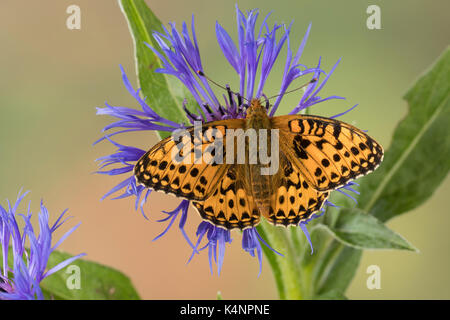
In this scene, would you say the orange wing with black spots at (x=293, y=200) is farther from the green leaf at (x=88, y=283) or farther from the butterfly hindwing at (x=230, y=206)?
the green leaf at (x=88, y=283)

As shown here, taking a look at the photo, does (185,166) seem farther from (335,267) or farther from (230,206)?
(335,267)

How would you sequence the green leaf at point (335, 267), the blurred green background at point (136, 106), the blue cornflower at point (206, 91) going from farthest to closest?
1. the blurred green background at point (136, 106)
2. the green leaf at point (335, 267)
3. the blue cornflower at point (206, 91)

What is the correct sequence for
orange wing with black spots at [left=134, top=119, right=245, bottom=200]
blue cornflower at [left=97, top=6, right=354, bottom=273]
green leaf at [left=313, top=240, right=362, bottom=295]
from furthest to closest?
green leaf at [left=313, top=240, right=362, bottom=295]
blue cornflower at [left=97, top=6, right=354, bottom=273]
orange wing with black spots at [left=134, top=119, right=245, bottom=200]

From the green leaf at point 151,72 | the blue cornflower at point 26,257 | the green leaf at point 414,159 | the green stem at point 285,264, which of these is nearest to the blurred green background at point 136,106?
the green leaf at point 414,159

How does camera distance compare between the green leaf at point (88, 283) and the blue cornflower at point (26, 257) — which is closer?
the blue cornflower at point (26, 257)

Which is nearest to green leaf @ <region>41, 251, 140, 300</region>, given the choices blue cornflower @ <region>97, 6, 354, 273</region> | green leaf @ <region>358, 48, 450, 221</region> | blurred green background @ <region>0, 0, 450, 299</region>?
blue cornflower @ <region>97, 6, 354, 273</region>

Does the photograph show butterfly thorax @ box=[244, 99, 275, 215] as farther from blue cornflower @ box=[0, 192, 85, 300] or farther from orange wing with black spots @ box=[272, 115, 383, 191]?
blue cornflower @ box=[0, 192, 85, 300]
